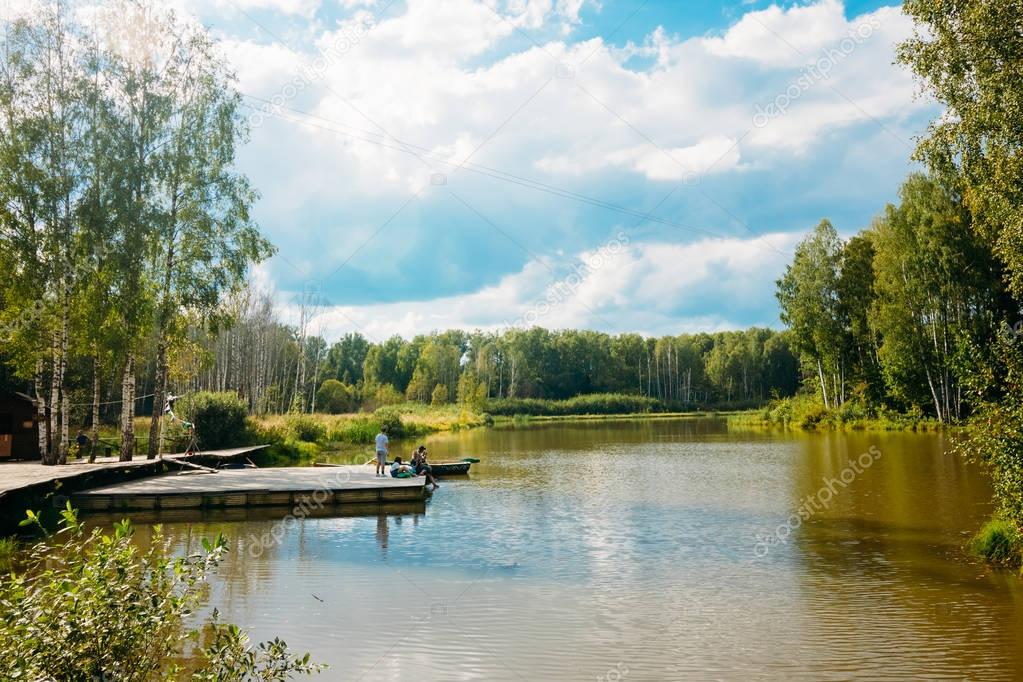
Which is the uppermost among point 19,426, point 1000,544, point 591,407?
point 591,407

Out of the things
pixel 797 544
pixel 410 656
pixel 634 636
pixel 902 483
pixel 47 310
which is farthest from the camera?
pixel 47 310

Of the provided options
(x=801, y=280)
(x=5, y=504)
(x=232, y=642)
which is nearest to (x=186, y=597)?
(x=232, y=642)

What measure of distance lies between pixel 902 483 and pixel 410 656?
17628 mm

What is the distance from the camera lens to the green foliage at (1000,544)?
1112cm

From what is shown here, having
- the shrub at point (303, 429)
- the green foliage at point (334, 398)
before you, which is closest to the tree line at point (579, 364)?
the green foliage at point (334, 398)

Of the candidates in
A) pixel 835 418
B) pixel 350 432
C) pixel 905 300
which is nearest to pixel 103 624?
pixel 350 432

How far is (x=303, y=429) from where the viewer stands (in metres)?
38.1

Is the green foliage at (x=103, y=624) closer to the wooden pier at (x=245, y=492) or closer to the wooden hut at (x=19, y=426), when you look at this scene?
the wooden pier at (x=245, y=492)

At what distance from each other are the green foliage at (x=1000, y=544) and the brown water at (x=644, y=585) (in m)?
0.35

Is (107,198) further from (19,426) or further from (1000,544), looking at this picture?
(1000,544)

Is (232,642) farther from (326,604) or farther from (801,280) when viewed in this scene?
(801,280)

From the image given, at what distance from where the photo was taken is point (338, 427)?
41969 mm

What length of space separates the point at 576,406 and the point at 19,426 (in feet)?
231

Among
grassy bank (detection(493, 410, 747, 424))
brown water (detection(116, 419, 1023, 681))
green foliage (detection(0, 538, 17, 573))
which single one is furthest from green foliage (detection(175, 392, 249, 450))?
grassy bank (detection(493, 410, 747, 424))
